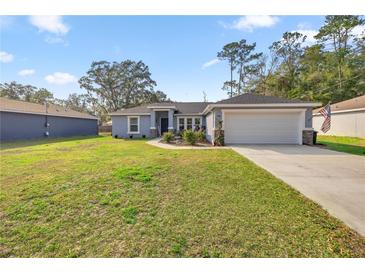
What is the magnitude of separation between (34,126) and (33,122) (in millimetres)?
369

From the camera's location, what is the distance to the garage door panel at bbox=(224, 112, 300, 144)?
482 inches

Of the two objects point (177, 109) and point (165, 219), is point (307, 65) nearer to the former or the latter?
point (177, 109)

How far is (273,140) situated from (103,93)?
114 ft

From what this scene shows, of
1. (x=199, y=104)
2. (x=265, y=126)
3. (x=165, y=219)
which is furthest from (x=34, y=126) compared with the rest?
(x=165, y=219)

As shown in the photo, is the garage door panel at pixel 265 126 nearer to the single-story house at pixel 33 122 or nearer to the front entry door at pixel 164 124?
the front entry door at pixel 164 124

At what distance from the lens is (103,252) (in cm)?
228

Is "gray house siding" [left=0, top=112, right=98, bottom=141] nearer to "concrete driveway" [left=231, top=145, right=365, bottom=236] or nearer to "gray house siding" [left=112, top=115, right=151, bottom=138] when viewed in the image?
"gray house siding" [left=112, top=115, right=151, bottom=138]

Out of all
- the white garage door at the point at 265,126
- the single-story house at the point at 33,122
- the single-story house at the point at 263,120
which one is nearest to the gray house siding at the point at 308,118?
the single-story house at the point at 263,120

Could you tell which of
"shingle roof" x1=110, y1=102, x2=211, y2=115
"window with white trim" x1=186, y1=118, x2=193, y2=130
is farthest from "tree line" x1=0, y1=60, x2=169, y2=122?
"window with white trim" x1=186, y1=118, x2=193, y2=130

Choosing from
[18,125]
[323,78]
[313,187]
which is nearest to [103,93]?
[18,125]

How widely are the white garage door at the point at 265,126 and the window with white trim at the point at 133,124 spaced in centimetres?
981

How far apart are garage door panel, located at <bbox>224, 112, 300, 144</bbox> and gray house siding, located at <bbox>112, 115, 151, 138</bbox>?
896 cm

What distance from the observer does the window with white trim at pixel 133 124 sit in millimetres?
19078

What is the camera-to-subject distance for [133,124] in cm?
1916
